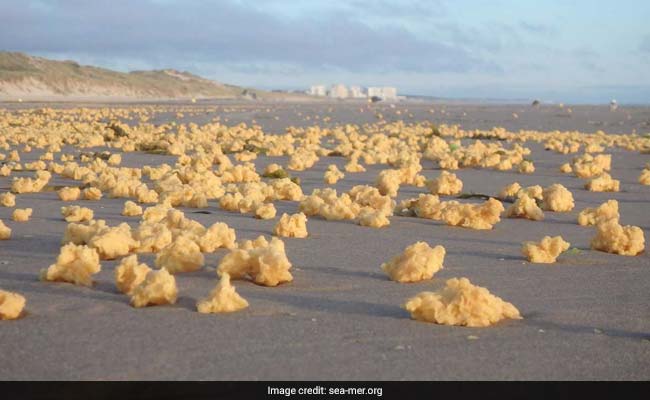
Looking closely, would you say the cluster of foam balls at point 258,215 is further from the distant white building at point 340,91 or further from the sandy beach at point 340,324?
the distant white building at point 340,91

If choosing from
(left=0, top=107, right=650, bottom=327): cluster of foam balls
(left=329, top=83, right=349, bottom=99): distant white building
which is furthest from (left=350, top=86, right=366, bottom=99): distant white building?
(left=0, top=107, right=650, bottom=327): cluster of foam balls

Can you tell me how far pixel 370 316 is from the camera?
→ 3367 mm

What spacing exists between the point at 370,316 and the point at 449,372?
72 cm

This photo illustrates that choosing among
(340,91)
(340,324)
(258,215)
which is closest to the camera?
A: (340,324)

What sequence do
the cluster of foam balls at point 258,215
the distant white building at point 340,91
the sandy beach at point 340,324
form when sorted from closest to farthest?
the sandy beach at point 340,324, the cluster of foam balls at point 258,215, the distant white building at point 340,91

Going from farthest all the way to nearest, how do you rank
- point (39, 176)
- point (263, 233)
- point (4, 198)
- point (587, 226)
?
point (39, 176) < point (4, 198) < point (587, 226) < point (263, 233)

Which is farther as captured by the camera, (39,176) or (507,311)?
(39,176)

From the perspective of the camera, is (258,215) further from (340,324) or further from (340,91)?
(340,91)

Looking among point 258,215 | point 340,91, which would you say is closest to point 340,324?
point 258,215

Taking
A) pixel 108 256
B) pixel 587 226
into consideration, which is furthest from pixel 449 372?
pixel 587 226

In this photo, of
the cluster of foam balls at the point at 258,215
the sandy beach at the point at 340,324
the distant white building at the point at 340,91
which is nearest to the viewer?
the sandy beach at the point at 340,324

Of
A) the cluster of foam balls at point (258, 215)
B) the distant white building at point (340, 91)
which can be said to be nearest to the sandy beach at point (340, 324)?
the cluster of foam balls at point (258, 215)

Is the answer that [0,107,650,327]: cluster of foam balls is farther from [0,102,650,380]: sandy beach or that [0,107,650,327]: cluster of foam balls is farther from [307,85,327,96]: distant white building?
[307,85,327,96]: distant white building

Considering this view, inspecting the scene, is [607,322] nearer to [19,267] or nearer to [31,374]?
[31,374]
